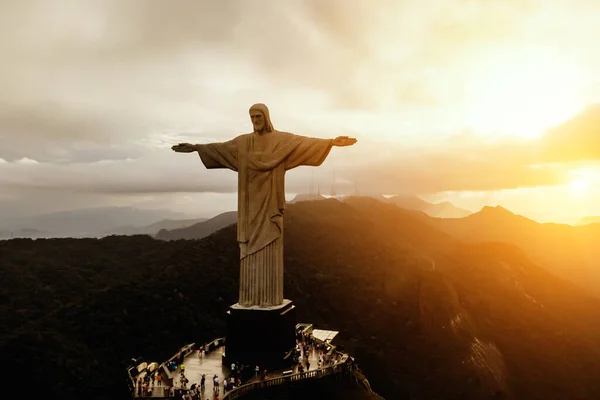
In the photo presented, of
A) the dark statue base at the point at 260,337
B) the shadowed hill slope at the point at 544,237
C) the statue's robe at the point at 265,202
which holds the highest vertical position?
the statue's robe at the point at 265,202

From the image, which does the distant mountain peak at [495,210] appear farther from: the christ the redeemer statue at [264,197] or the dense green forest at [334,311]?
the christ the redeemer statue at [264,197]

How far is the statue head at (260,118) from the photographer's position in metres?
15.1

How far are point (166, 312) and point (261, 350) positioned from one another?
31.1m

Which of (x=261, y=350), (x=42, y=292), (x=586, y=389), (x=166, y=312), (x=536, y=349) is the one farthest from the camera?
(x=536, y=349)

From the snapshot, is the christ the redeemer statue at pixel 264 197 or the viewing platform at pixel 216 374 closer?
the viewing platform at pixel 216 374

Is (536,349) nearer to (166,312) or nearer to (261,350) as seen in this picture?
(166,312)

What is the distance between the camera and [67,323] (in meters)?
38.7

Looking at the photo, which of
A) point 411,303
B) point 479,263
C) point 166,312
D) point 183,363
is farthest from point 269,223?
point 479,263

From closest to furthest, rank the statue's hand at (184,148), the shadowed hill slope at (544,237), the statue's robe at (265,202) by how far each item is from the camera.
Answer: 1. the statue's robe at (265,202)
2. the statue's hand at (184,148)
3. the shadowed hill slope at (544,237)

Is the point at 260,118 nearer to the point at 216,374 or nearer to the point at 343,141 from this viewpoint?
the point at 343,141

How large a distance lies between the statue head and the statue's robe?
0.24 meters

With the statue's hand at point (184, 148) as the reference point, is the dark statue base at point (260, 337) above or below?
below

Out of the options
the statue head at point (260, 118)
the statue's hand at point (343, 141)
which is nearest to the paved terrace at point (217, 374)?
the statue's hand at point (343, 141)

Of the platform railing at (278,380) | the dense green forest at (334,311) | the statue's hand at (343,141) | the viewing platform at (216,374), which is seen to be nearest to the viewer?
the platform railing at (278,380)
